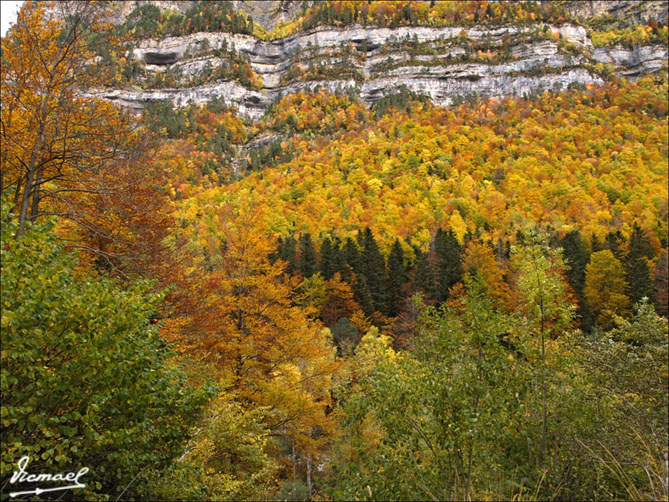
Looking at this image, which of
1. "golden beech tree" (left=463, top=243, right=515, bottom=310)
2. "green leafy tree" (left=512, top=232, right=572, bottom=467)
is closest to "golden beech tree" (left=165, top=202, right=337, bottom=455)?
"green leafy tree" (left=512, top=232, right=572, bottom=467)

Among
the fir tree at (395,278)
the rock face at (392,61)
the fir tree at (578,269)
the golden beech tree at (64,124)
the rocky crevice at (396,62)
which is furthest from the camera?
the rock face at (392,61)

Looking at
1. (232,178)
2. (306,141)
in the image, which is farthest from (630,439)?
(306,141)

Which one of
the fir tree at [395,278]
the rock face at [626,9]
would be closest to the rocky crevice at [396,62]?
the rock face at [626,9]

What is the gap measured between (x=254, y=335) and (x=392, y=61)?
138659 millimetres

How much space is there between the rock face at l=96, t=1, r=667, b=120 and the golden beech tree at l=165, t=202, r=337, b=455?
385 feet

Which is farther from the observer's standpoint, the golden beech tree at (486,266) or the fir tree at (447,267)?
the fir tree at (447,267)

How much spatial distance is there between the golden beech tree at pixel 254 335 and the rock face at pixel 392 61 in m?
117

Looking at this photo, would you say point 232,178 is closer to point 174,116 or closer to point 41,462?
point 174,116

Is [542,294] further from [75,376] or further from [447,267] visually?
[447,267]

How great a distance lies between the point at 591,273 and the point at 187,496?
42398 mm

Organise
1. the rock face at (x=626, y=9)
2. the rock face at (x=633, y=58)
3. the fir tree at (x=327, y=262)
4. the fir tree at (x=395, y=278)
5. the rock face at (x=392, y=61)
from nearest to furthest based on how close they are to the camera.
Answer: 1. the fir tree at (x=395, y=278)
2. the fir tree at (x=327, y=262)
3. the rock face at (x=392, y=61)
4. the rock face at (x=633, y=58)
5. the rock face at (x=626, y=9)

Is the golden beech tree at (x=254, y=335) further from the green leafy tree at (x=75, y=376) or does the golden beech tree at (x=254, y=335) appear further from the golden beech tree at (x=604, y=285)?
the golden beech tree at (x=604, y=285)

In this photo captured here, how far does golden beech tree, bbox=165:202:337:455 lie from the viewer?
1251 centimetres

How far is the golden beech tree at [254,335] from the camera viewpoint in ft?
41.0
